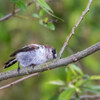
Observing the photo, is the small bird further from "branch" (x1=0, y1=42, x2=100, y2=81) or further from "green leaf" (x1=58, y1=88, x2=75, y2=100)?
"branch" (x1=0, y1=42, x2=100, y2=81)

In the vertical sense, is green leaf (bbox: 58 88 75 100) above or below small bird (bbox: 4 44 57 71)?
below

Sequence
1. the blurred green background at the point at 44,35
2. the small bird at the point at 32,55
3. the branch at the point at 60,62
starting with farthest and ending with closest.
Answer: the blurred green background at the point at 44,35 < the small bird at the point at 32,55 < the branch at the point at 60,62

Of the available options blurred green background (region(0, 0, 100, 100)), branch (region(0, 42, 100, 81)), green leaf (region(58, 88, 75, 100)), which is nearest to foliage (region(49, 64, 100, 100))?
green leaf (region(58, 88, 75, 100))

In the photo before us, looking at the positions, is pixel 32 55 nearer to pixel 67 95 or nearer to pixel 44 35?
pixel 67 95

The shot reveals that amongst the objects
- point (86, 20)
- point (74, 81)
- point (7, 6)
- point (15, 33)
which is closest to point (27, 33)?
point (15, 33)

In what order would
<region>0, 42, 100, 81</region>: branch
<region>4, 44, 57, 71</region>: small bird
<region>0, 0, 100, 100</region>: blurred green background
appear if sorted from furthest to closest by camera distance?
1. <region>0, 0, 100, 100</region>: blurred green background
2. <region>4, 44, 57, 71</region>: small bird
3. <region>0, 42, 100, 81</region>: branch

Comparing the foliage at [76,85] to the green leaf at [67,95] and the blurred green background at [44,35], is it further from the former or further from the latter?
the blurred green background at [44,35]

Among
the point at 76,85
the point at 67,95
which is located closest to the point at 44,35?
the point at 76,85

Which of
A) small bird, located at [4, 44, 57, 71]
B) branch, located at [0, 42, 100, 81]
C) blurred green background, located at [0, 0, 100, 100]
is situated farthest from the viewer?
blurred green background, located at [0, 0, 100, 100]

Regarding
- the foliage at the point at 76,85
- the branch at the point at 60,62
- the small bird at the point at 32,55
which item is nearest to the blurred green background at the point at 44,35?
the foliage at the point at 76,85

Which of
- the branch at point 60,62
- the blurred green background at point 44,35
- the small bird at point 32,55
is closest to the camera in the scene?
the branch at point 60,62

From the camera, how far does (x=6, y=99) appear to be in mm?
4637

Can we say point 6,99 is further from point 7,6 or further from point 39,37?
point 7,6

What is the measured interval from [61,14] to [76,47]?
1.85 feet
